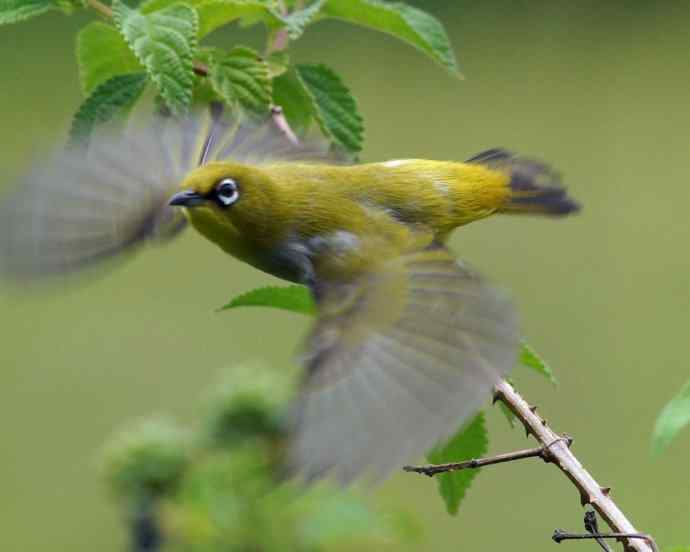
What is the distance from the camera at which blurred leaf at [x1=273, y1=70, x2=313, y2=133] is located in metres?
0.87

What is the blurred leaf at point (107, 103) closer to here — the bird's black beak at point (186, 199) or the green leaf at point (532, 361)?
the bird's black beak at point (186, 199)

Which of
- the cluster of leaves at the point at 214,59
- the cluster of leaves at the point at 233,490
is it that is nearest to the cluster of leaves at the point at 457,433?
the cluster of leaves at the point at 214,59

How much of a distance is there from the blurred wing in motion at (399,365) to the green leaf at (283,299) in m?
0.03

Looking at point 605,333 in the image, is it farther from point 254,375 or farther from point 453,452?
point 453,452

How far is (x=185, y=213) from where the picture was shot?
813mm

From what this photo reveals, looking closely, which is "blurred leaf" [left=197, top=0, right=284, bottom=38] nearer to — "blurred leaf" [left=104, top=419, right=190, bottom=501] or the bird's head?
the bird's head

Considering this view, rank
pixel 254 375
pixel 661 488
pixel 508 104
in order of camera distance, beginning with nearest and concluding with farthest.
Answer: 1. pixel 254 375
2. pixel 661 488
3. pixel 508 104

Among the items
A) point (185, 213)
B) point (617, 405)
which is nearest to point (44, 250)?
point (185, 213)

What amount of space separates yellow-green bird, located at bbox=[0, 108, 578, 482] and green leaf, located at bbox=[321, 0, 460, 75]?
71 mm

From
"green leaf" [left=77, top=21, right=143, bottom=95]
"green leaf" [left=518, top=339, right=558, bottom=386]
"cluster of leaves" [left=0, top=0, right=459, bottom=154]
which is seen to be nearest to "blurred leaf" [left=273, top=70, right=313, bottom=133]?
"cluster of leaves" [left=0, top=0, right=459, bottom=154]

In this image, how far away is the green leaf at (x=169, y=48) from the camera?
71 cm

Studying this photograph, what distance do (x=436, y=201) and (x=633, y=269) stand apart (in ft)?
10.1

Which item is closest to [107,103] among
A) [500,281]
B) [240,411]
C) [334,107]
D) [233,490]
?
[334,107]

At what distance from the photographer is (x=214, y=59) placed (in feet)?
2.60
